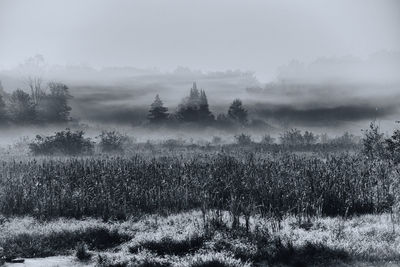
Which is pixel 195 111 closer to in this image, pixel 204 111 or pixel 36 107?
pixel 204 111

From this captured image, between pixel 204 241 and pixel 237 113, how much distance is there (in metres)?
68.7

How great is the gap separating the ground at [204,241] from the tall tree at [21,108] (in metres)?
49.6

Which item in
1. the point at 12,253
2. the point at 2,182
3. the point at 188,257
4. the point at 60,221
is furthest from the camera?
the point at 2,182

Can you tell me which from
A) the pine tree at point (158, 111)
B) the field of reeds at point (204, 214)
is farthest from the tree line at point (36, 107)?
the field of reeds at point (204, 214)

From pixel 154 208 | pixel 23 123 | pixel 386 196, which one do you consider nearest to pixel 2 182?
pixel 154 208

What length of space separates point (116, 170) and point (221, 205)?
3.96 meters

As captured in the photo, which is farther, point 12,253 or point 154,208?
point 154,208

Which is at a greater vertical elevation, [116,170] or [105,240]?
[116,170]

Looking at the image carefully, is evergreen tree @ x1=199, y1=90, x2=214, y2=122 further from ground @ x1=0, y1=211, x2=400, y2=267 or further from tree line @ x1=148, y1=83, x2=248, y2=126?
ground @ x1=0, y1=211, x2=400, y2=267

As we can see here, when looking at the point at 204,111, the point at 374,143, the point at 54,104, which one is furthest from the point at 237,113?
the point at 374,143

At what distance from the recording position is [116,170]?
47.3 ft

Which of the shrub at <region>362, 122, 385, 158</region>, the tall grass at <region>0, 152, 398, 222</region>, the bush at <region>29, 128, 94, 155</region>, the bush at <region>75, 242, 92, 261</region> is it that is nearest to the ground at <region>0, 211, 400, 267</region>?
the bush at <region>75, 242, 92, 261</region>

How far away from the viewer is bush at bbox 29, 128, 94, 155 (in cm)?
3688

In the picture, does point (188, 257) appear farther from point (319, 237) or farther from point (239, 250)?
point (319, 237)
